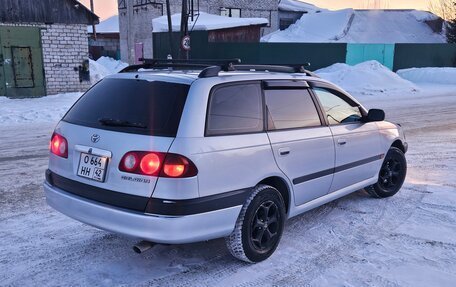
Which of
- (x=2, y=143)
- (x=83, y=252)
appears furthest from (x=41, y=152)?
(x=83, y=252)

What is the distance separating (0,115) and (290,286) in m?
10.5

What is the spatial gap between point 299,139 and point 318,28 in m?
46.6

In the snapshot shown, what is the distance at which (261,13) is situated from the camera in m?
44.1

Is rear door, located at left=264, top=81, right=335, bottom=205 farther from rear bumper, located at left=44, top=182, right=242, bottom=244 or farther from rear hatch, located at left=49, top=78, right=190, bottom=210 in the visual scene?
rear hatch, located at left=49, top=78, right=190, bottom=210

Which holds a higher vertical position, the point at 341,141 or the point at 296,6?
the point at 296,6

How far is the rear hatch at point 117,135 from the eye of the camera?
129 inches

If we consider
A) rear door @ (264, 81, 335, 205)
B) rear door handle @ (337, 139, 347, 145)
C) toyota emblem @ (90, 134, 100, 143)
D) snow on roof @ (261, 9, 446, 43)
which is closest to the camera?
toyota emblem @ (90, 134, 100, 143)

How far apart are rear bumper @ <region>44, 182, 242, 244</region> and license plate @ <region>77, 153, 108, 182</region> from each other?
0.20 meters

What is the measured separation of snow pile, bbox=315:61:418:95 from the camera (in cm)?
2055

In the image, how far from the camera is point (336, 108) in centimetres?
487

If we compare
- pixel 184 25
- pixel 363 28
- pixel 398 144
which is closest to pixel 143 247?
pixel 398 144

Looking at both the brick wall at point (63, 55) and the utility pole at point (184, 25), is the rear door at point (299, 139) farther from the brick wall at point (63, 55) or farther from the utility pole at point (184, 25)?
the utility pole at point (184, 25)

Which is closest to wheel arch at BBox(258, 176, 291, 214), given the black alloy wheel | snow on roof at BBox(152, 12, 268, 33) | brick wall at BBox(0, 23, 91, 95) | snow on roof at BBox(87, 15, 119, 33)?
the black alloy wheel

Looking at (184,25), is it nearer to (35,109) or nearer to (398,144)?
(35,109)
